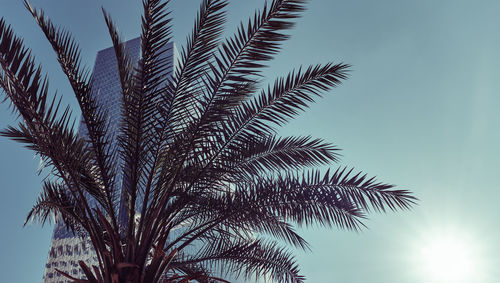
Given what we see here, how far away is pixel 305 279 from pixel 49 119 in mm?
4552

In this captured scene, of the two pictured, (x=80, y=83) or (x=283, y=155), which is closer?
(x=80, y=83)

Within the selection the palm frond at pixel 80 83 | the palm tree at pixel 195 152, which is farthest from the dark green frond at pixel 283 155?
the palm frond at pixel 80 83

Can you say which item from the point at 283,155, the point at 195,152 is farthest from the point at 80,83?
the point at 283,155

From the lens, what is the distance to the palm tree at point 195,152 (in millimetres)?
4340

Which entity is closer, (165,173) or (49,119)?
(49,119)

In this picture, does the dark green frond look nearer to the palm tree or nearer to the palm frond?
the palm tree

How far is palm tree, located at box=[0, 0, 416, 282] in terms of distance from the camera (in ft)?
14.2

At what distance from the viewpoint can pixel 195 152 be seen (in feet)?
16.6

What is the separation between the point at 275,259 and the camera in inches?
249

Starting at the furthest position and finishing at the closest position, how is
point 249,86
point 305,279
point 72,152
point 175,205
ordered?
point 305,279 → point 249,86 → point 175,205 → point 72,152

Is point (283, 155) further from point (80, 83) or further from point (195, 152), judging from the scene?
point (80, 83)

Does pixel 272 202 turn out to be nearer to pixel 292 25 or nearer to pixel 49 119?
pixel 292 25

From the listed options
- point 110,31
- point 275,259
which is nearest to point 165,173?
point 110,31

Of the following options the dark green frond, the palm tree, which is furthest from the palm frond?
the dark green frond
